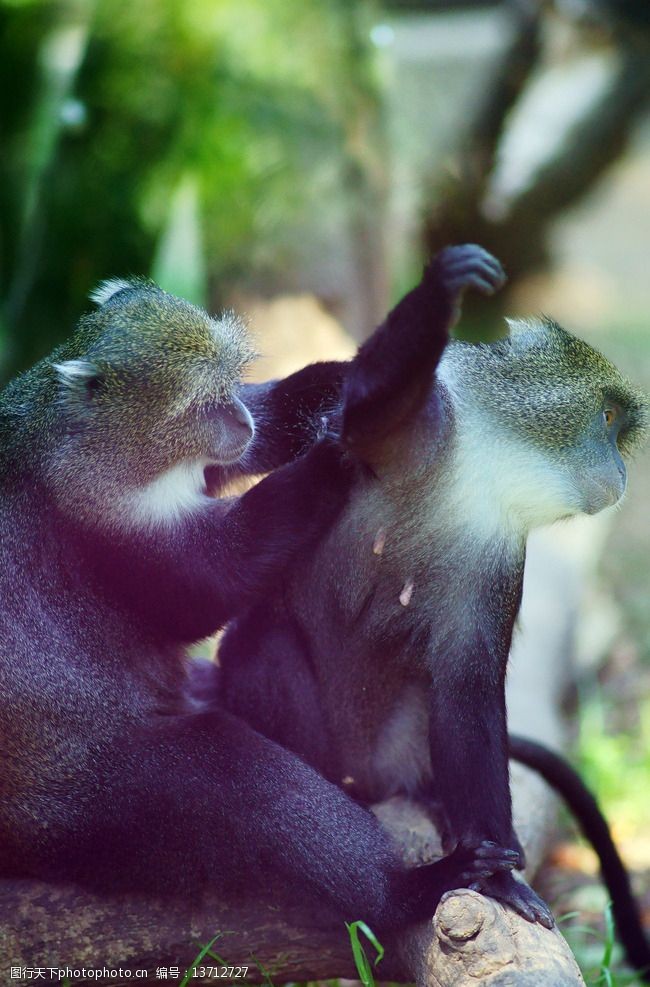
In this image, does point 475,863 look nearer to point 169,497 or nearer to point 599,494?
point 599,494

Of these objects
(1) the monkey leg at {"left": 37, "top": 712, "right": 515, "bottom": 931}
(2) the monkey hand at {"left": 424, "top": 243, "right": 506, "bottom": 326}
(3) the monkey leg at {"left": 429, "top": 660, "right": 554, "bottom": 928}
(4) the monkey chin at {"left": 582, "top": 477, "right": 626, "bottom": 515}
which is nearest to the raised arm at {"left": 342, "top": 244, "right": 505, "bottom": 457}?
(2) the monkey hand at {"left": 424, "top": 243, "right": 506, "bottom": 326}

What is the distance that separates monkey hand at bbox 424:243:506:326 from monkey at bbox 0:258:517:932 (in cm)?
45

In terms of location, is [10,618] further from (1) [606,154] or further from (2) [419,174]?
(1) [606,154]

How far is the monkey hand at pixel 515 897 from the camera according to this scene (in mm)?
2820

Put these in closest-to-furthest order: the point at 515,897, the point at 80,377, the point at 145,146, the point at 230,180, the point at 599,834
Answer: the point at 515,897, the point at 80,377, the point at 599,834, the point at 145,146, the point at 230,180

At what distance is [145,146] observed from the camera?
8.02 metres

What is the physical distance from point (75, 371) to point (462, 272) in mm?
1172

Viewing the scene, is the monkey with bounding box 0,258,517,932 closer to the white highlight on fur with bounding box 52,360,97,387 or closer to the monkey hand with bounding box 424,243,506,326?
the white highlight on fur with bounding box 52,360,97,387

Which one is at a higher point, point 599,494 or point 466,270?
point 466,270

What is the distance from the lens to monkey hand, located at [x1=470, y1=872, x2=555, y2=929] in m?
2.82

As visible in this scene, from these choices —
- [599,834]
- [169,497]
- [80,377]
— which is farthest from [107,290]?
[599,834]

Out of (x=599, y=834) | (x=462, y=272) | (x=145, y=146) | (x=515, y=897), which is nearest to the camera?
(x=462, y=272)

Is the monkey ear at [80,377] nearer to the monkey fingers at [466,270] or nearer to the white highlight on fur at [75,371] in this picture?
the white highlight on fur at [75,371]

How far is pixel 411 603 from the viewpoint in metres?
3.16
